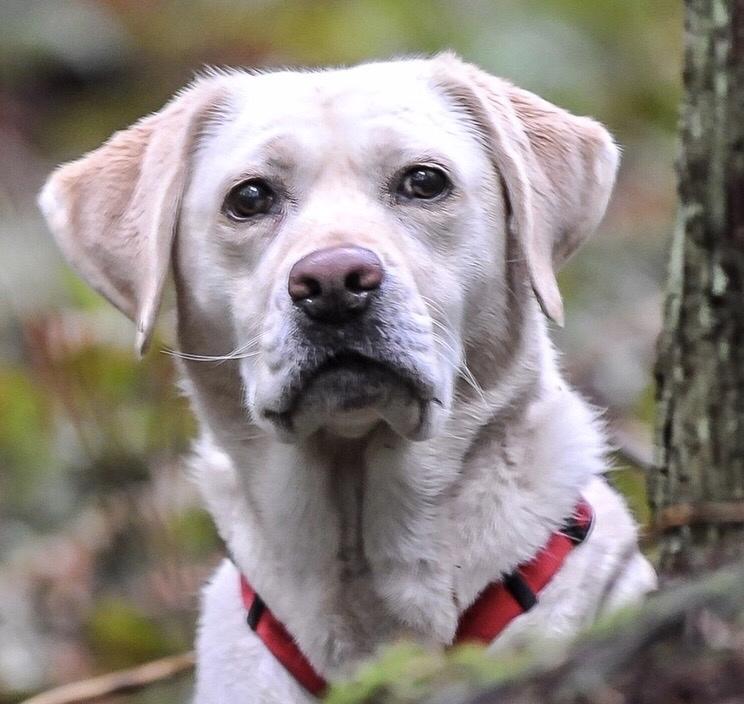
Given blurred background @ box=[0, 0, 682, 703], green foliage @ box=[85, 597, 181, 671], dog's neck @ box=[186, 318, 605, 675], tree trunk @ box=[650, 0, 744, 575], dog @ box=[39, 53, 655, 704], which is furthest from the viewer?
blurred background @ box=[0, 0, 682, 703]

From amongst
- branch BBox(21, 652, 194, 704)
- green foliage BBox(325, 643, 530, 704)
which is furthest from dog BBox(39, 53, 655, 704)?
green foliage BBox(325, 643, 530, 704)

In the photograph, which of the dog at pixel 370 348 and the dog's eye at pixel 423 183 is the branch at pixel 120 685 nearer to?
the dog at pixel 370 348

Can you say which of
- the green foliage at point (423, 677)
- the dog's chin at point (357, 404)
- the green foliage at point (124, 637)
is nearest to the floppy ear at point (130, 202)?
the dog's chin at point (357, 404)

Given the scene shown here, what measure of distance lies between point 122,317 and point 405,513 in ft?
12.4

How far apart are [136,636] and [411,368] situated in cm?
301

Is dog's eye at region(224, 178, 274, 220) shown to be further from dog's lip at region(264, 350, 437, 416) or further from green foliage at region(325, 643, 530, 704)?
green foliage at region(325, 643, 530, 704)

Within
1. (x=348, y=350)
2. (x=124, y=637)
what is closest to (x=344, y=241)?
(x=348, y=350)

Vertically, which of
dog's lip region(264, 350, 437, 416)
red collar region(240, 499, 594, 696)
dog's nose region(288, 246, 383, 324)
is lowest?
red collar region(240, 499, 594, 696)

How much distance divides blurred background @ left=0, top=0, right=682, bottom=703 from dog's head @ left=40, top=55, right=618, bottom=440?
3.48ft

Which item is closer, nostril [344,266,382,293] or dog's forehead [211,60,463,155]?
nostril [344,266,382,293]

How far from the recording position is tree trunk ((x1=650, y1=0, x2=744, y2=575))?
3746 millimetres

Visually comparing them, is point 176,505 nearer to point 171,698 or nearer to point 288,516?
point 171,698

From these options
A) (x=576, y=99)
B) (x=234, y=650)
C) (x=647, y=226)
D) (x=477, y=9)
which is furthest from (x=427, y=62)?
(x=477, y=9)

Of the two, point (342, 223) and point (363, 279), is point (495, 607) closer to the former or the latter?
point (363, 279)
